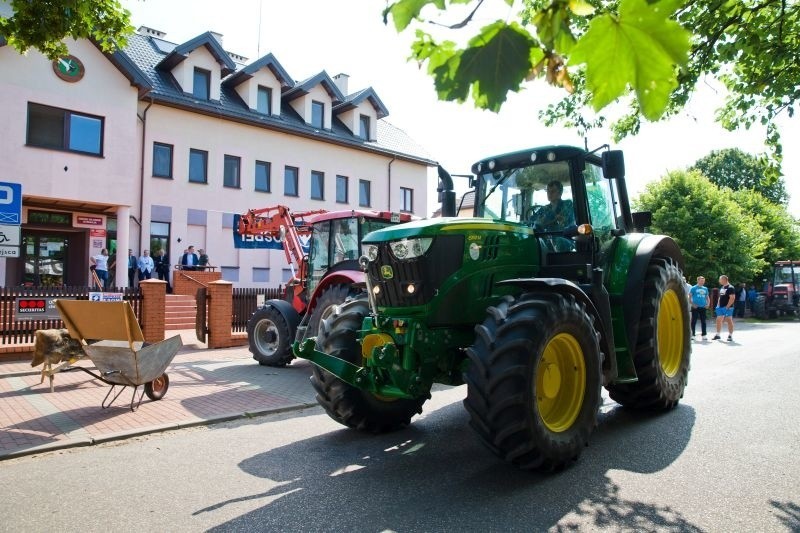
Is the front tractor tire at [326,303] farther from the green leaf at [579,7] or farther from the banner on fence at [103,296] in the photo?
the green leaf at [579,7]

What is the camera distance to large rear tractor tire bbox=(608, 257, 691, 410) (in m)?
5.57

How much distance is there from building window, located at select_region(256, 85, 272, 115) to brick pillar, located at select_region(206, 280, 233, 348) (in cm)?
1320

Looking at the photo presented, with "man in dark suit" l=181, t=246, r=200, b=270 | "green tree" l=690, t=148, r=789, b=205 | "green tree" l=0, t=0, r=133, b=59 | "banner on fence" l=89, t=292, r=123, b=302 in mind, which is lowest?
"banner on fence" l=89, t=292, r=123, b=302

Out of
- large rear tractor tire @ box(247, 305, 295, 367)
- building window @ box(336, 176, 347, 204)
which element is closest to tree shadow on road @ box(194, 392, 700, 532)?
large rear tractor tire @ box(247, 305, 295, 367)

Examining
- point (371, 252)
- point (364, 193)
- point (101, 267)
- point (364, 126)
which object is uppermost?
point (364, 126)

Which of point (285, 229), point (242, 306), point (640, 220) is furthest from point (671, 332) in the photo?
point (242, 306)

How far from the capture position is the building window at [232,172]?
2227 cm

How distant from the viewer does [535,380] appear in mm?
3969

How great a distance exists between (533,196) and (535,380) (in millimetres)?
2399

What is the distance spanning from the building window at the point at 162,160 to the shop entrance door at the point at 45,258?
3690 millimetres

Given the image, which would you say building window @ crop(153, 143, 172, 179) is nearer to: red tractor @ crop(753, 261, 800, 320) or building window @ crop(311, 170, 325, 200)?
building window @ crop(311, 170, 325, 200)

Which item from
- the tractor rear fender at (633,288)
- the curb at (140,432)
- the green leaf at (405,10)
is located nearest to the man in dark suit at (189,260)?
the curb at (140,432)

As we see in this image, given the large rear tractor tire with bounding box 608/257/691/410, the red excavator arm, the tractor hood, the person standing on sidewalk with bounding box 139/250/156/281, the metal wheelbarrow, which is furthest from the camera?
the person standing on sidewalk with bounding box 139/250/156/281

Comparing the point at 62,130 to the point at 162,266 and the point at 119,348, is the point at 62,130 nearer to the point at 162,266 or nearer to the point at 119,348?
the point at 162,266
